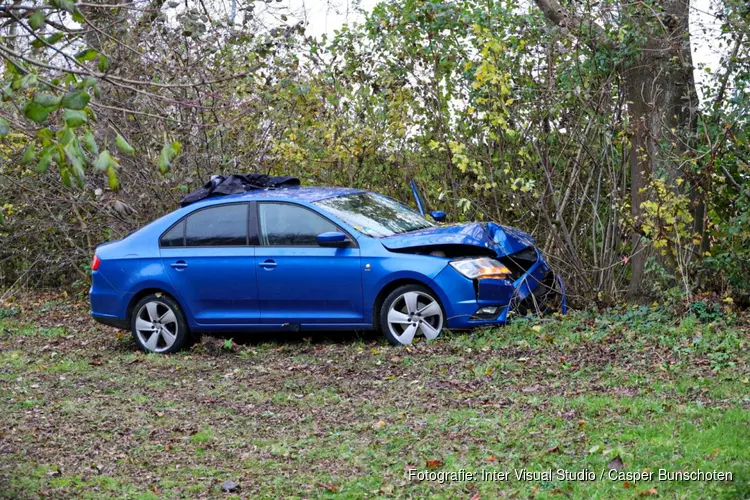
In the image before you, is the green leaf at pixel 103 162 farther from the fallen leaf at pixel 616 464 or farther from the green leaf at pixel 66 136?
the fallen leaf at pixel 616 464

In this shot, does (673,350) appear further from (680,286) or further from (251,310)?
(251,310)

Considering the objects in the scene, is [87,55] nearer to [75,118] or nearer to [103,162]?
[75,118]

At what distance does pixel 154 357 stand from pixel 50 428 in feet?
8.98

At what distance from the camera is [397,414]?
23.0 ft

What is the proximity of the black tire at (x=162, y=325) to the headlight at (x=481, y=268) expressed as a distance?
2983mm

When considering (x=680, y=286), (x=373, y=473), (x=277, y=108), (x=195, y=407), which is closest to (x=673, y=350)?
(x=680, y=286)

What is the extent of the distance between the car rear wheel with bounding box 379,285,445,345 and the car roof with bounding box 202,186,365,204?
4.59ft

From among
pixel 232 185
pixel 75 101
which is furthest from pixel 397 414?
pixel 232 185

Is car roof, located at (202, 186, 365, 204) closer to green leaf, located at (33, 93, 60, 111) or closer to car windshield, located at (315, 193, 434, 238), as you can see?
car windshield, located at (315, 193, 434, 238)

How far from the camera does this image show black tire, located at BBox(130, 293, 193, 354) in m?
10.3

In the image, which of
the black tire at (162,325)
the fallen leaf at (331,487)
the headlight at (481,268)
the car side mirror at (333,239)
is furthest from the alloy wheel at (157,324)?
the fallen leaf at (331,487)

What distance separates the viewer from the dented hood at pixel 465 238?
947cm

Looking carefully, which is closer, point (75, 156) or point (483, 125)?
point (75, 156)

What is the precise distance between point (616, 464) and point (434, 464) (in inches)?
40.3
